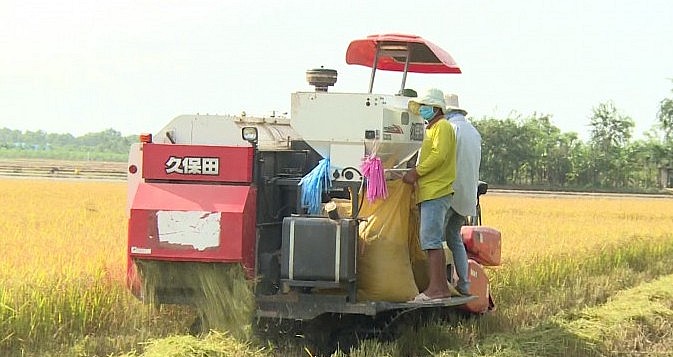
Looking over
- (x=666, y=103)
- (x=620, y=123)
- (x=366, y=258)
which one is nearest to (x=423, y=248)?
(x=366, y=258)

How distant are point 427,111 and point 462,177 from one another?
646mm

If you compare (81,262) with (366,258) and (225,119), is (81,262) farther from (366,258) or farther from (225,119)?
(366,258)

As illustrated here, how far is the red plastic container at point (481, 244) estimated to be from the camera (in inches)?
318

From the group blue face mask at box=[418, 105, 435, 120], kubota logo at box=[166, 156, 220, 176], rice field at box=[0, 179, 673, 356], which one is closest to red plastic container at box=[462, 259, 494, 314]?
rice field at box=[0, 179, 673, 356]

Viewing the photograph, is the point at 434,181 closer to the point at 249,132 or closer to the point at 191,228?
the point at 249,132

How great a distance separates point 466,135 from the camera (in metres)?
6.90

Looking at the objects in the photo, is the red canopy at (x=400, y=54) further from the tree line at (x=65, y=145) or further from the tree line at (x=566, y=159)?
the tree line at (x=65, y=145)

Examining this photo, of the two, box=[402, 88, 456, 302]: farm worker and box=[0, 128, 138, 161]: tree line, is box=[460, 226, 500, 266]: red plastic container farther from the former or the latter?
box=[0, 128, 138, 161]: tree line

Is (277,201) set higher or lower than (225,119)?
lower

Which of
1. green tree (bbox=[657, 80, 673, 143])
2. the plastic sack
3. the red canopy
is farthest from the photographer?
green tree (bbox=[657, 80, 673, 143])

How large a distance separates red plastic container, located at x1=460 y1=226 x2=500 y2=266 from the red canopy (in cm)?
143

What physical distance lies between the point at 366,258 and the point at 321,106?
1084 millimetres

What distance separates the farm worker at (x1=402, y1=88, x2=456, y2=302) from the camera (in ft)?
21.2

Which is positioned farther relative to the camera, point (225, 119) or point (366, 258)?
point (225, 119)
